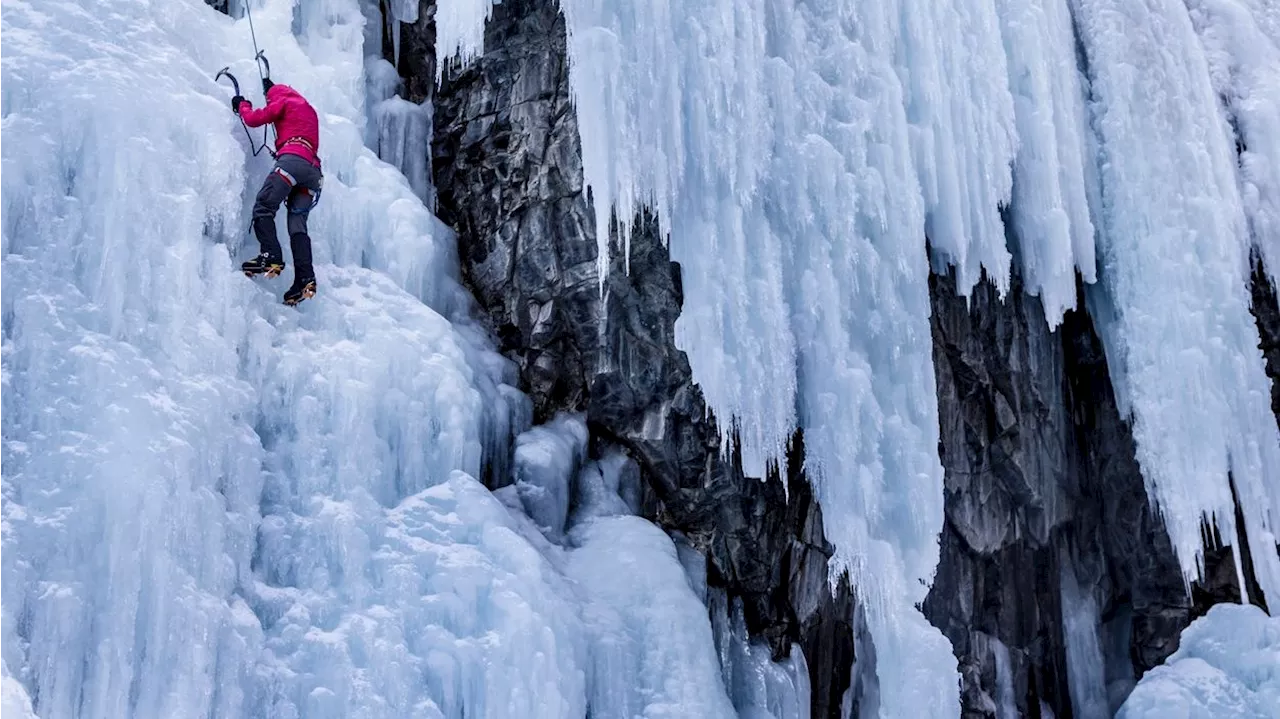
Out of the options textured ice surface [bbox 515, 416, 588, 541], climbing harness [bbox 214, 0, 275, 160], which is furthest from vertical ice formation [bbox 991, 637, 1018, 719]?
climbing harness [bbox 214, 0, 275, 160]

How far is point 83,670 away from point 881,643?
5.19m

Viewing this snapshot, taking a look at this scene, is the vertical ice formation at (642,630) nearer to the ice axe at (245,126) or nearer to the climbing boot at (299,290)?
the climbing boot at (299,290)

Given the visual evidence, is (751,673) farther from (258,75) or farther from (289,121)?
(258,75)

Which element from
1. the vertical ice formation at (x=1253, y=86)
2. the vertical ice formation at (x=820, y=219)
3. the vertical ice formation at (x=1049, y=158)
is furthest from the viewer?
the vertical ice formation at (x=1253, y=86)

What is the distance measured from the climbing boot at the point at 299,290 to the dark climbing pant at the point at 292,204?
0.03 metres

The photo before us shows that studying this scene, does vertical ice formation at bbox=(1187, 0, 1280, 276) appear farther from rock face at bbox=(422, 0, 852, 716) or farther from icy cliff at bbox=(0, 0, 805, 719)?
icy cliff at bbox=(0, 0, 805, 719)

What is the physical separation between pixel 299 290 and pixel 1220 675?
756 cm

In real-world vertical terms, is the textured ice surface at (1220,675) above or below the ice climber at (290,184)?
below

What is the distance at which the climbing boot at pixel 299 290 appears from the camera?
6.96 metres

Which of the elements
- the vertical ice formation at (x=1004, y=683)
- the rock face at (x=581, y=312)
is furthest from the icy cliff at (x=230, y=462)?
the vertical ice formation at (x=1004, y=683)

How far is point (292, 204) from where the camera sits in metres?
6.98

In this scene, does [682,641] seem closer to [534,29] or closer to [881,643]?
[881,643]

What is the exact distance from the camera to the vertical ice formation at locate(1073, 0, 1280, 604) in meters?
10.0

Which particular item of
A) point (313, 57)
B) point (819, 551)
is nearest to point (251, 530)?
point (313, 57)
